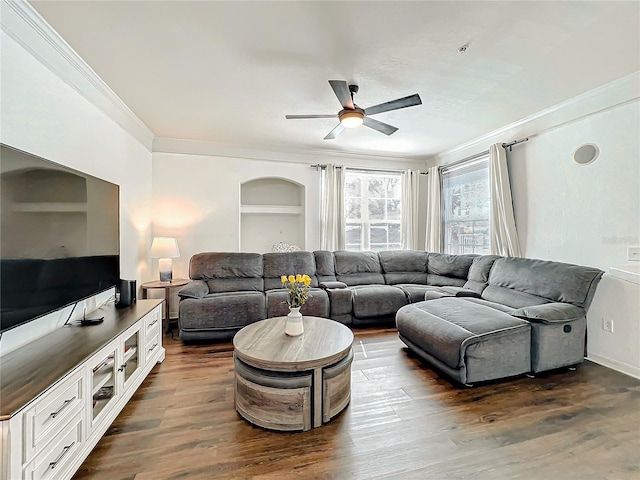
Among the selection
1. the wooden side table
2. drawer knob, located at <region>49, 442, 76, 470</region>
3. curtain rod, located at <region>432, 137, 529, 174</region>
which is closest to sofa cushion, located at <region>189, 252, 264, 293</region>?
the wooden side table

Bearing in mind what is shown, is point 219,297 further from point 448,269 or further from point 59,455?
point 448,269

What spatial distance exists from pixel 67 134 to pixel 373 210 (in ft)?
14.6

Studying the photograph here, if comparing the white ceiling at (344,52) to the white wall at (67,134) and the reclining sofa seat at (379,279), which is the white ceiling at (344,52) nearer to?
the white wall at (67,134)

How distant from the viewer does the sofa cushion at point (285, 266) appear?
4309mm

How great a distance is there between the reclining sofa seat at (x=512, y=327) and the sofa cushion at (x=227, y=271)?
2.20 meters

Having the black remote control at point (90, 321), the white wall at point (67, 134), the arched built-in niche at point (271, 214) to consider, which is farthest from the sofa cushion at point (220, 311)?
the arched built-in niche at point (271, 214)

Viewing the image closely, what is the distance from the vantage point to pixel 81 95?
2455mm

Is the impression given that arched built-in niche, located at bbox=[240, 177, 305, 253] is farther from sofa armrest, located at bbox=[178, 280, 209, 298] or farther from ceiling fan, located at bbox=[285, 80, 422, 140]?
ceiling fan, located at bbox=[285, 80, 422, 140]

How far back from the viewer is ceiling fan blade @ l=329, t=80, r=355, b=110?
2.16 meters

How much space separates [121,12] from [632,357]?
4.93 m

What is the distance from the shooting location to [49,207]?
1.78 m

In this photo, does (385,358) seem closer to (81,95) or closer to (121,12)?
(121,12)

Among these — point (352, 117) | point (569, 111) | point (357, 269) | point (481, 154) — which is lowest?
point (357, 269)

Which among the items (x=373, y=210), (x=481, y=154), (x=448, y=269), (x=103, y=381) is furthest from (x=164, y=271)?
(x=481, y=154)
